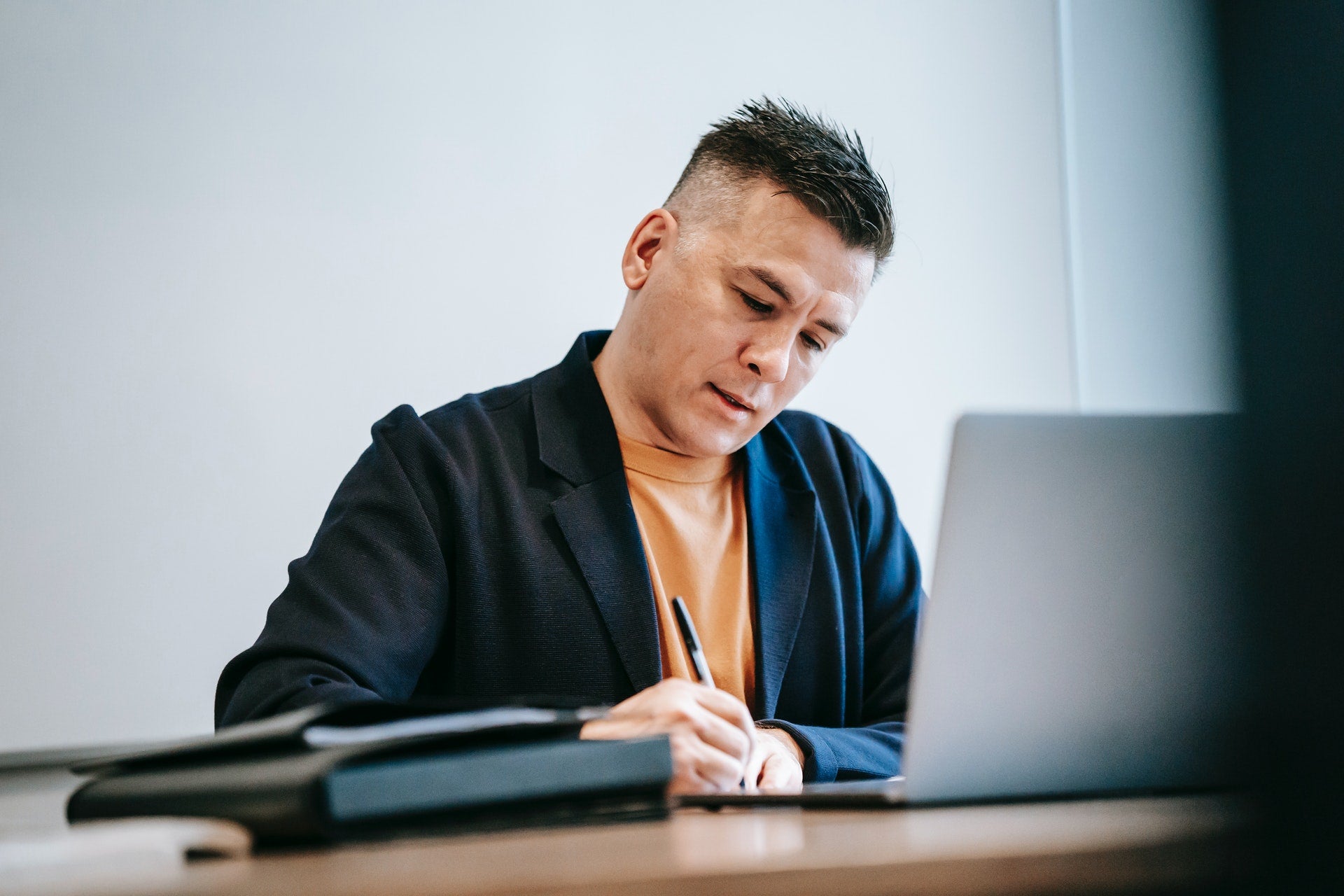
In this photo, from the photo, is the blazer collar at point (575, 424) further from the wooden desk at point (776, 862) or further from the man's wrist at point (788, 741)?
the wooden desk at point (776, 862)

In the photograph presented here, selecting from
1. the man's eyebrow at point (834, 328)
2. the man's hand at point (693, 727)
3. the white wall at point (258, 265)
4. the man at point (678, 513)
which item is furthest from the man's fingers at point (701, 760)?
the white wall at point (258, 265)

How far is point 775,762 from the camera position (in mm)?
980

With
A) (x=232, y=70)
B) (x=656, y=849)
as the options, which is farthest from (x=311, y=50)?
(x=656, y=849)

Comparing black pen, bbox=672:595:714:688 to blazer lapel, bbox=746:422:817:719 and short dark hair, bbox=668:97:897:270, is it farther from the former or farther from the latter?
short dark hair, bbox=668:97:897:270

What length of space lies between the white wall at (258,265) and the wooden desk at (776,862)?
4.69ft

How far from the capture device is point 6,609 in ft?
5.25

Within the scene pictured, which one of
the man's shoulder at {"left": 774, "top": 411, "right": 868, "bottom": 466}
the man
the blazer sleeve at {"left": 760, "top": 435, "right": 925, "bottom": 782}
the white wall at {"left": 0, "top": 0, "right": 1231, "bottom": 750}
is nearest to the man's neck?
the man

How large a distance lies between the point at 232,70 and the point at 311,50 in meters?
0.14

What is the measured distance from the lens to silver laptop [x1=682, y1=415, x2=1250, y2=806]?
20.8 inches

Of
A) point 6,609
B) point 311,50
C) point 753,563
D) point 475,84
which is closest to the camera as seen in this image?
point 753,563

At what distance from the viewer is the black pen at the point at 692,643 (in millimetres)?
1147

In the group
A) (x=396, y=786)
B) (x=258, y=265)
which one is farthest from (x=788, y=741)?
(x=258, y=265)

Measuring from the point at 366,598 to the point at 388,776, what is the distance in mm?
702

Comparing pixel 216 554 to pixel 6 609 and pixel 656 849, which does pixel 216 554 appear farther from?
pixel 656 849
